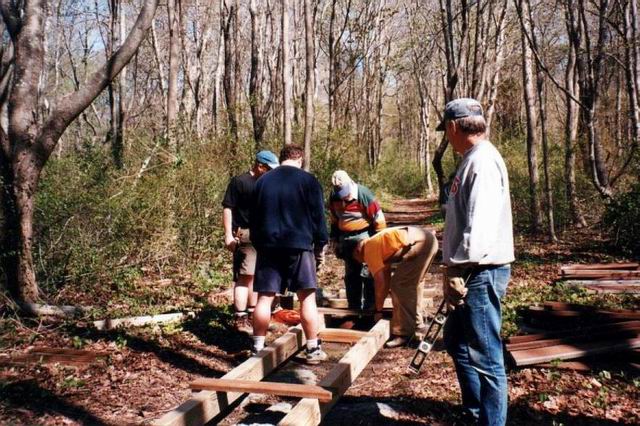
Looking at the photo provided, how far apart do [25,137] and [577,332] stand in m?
6.31

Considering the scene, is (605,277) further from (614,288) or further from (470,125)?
(470,125)

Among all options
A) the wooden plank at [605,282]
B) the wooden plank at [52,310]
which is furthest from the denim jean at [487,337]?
the wooden plank at [605,282]

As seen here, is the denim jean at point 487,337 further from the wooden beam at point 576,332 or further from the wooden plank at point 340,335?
the wooden plank at point 340,335

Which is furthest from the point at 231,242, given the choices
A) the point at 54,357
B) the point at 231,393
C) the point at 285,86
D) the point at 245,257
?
the point at 285,86

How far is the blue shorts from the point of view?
5.08 metres

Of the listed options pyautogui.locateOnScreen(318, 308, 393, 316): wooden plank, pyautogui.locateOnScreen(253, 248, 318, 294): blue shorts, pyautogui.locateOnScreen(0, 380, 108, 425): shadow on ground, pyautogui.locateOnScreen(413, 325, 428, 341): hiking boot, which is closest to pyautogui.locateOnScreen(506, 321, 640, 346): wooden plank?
pyautogui.locateOnScreen(413, 325, 428, 341): hiking boot

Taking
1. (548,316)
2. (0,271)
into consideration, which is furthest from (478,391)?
(0,271)

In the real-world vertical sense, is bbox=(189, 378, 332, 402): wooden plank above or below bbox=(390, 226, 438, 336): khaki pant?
below

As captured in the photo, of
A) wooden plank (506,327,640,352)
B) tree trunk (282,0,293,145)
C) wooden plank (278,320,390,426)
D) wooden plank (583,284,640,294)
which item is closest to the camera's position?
wooden plank (278,320,390,426)

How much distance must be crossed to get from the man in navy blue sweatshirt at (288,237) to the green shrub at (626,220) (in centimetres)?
751

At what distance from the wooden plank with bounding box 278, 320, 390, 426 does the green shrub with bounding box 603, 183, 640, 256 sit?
6559 millimetres

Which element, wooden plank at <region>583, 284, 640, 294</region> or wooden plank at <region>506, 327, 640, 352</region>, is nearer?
wooden plank at <region>506, 327, 640, 352</region>

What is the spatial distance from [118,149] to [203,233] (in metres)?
2.51

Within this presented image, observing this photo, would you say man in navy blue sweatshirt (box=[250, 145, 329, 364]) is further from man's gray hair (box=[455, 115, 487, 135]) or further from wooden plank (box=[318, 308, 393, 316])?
man's gray hair (box=[455, 115, 487, 135])
